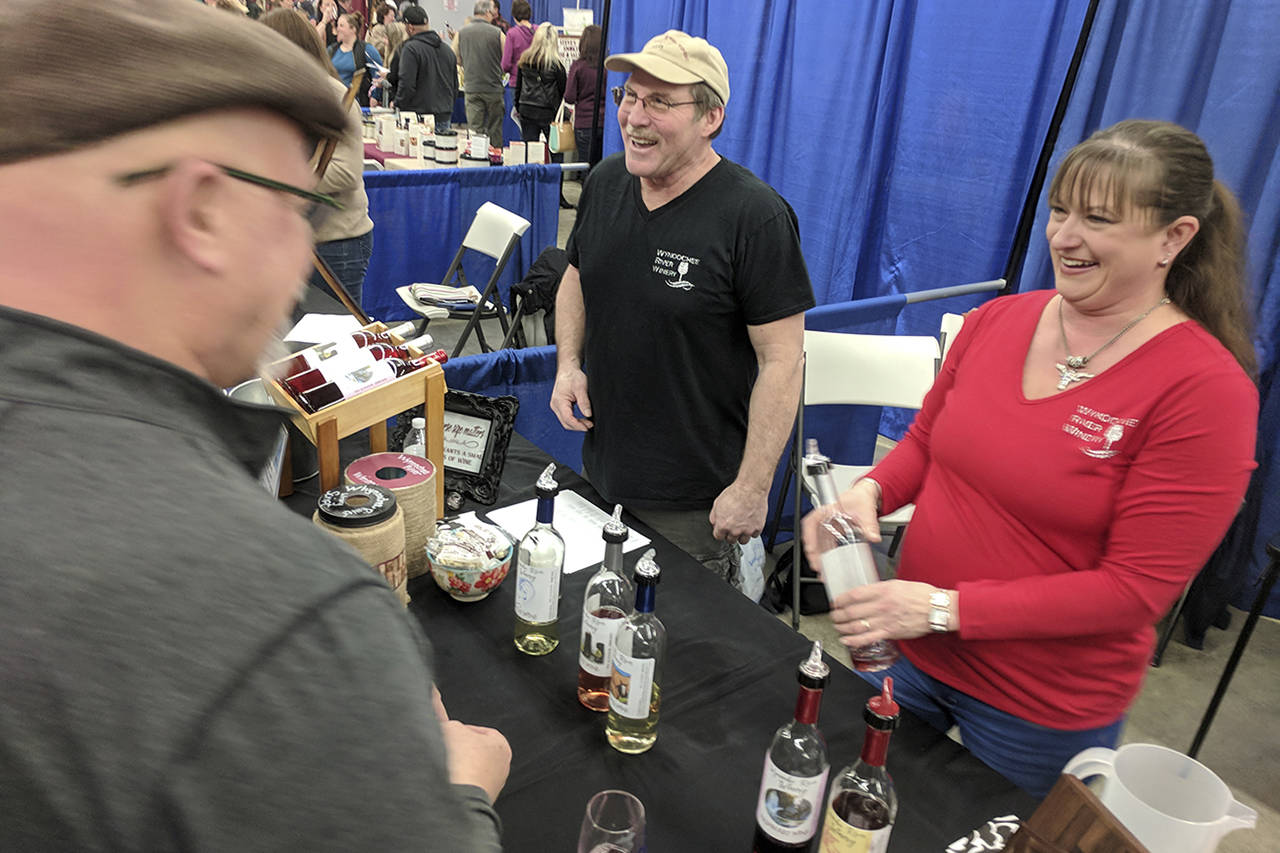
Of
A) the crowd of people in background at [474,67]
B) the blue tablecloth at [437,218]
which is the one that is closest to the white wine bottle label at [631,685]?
the blue tablecloth at [437,218]

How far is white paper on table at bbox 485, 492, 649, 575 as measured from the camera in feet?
4.82

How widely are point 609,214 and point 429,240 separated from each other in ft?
11.4

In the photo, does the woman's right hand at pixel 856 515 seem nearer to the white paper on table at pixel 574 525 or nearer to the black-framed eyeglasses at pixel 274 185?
the white paper on table at pixel 574 525

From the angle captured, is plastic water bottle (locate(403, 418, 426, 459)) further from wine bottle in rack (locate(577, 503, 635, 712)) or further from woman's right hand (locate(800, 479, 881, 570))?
woman's right hand (locate(800, 479, 881, 570))

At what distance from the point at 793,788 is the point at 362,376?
3.21 ft

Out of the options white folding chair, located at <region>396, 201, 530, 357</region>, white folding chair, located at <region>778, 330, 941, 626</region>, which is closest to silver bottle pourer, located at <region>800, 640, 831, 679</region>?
white folding chair, located at <region>778, 330, 941, 626</region>

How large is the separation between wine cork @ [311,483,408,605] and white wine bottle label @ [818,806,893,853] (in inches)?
23.8

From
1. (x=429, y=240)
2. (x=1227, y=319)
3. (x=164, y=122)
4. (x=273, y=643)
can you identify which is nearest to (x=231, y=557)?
(x=273, y=643)

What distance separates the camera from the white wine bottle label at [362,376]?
1396 mm

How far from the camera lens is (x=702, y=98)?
164 cm

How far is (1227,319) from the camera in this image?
45.7 inches

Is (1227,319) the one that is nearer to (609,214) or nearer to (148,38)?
(609,214)

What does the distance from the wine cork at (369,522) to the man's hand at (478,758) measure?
342 mm

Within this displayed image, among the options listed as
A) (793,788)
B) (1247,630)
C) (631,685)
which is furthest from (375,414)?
(1247,630)
